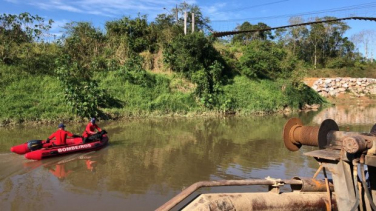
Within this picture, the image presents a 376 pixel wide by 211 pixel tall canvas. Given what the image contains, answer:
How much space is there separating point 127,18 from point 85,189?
2223cm

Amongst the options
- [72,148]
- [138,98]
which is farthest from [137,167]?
[138,98]

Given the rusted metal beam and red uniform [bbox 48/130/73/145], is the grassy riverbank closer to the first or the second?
red uniform [bbox 48/130/73/145]

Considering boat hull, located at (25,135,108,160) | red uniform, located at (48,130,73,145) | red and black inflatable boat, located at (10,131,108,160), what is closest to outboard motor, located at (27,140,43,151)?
red and black inflatable boat, located at (10,131,108,160)

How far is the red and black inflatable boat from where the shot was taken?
10.2 meters

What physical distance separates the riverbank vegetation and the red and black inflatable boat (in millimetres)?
6920

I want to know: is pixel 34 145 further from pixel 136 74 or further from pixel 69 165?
pixel 136 74

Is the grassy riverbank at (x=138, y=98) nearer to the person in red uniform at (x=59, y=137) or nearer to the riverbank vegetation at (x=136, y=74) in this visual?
the riverbank vegetation at (x=136, y=74)

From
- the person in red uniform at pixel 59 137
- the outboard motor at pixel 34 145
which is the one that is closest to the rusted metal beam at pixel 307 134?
the outboard motor at pixel 34 145

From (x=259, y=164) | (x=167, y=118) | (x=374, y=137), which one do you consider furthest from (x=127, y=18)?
(x=374, y=137)

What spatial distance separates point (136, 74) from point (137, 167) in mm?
14418

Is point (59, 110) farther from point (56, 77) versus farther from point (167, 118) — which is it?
point (167, 118)

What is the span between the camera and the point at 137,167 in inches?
381

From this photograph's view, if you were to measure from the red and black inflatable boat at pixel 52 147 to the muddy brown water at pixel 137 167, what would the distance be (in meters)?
0.19

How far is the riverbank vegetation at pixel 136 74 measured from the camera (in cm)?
1888
